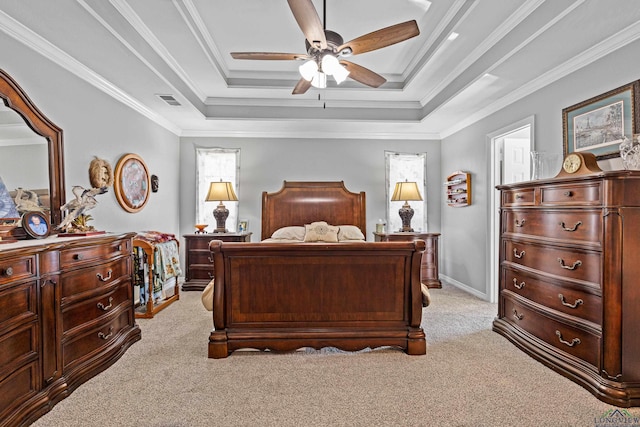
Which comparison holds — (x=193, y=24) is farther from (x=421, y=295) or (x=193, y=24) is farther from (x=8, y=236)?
(x=421, y=295)

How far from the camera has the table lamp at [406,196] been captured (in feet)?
17.0

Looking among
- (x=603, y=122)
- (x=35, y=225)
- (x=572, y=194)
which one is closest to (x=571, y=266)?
(x=572, y=194)

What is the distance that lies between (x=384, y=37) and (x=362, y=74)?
59cm

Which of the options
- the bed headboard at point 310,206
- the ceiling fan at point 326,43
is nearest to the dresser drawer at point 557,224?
the ceiling fan at point 326,43

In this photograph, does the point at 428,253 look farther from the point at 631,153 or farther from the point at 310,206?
the point at 631,153

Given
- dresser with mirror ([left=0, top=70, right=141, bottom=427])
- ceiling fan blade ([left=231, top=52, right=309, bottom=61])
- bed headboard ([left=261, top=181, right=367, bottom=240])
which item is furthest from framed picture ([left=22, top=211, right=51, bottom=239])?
bed headboard ([left=261, top=181, right=367, bottom=240])

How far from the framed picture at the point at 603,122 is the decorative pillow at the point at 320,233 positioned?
282 centimetres

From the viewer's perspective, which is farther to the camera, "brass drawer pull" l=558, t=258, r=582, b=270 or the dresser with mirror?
"brass drawer pull" l=558, t=258, r=582, b=270

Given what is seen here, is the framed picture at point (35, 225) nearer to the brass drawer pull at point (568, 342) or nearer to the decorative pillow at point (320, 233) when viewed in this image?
the decorative pillow at point (320, 233)

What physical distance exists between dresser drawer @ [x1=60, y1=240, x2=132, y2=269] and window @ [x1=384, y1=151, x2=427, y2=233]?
402 centimetres

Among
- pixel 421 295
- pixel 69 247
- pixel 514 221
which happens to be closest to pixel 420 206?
pixel 514 221

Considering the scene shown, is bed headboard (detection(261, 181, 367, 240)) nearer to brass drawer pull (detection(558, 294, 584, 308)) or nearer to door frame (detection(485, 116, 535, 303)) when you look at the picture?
Answer: door frame (detection(485, 116, 535, 303))

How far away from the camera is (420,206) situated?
5.74 meters

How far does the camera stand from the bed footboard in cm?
262
